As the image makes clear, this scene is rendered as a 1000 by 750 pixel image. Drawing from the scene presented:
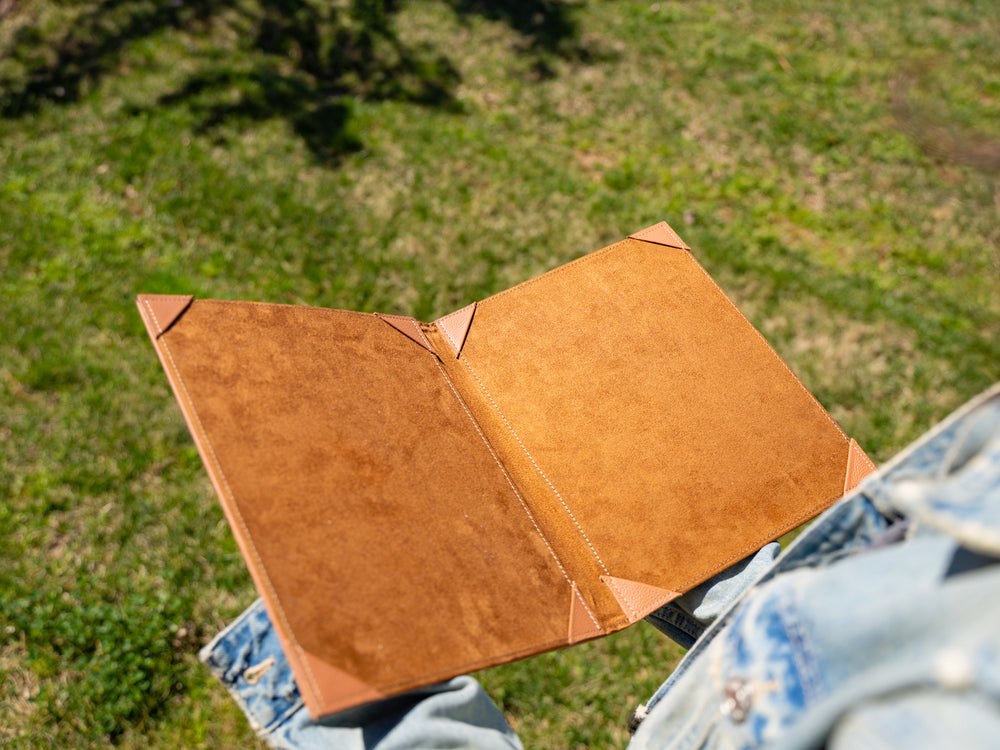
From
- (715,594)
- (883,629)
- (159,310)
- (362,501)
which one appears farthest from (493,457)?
(883,629)

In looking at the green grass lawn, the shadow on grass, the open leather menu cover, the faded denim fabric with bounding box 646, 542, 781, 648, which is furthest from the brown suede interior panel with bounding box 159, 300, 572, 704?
the shadow on grass

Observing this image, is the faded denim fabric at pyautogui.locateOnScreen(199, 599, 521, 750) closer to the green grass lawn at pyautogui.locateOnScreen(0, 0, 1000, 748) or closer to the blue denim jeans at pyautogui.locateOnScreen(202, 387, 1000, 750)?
the blue denim jeans at pyautogui.locateOnScreen(202, 387, 1000, 750)

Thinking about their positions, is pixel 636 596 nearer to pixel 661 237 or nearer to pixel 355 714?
pixel 355 714

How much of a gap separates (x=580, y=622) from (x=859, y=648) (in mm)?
652

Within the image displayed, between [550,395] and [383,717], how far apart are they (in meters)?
0.88

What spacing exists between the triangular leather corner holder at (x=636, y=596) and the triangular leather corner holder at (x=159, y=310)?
1122mm

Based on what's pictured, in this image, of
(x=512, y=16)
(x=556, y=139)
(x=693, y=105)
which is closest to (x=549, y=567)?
(x=556, y=139)

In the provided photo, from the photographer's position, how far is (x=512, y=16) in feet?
16.4

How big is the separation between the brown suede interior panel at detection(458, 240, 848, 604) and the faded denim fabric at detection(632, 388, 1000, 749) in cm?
40

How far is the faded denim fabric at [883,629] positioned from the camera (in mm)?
753

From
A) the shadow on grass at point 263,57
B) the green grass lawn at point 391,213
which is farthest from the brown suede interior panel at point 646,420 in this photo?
the shadow on grass at point 263,57

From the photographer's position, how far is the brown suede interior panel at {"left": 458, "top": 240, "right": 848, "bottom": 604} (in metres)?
1.60

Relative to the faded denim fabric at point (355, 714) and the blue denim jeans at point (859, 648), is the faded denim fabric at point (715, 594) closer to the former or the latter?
the blue denim jeans at point (859, 648)

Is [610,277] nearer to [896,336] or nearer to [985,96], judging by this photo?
[896,336]
